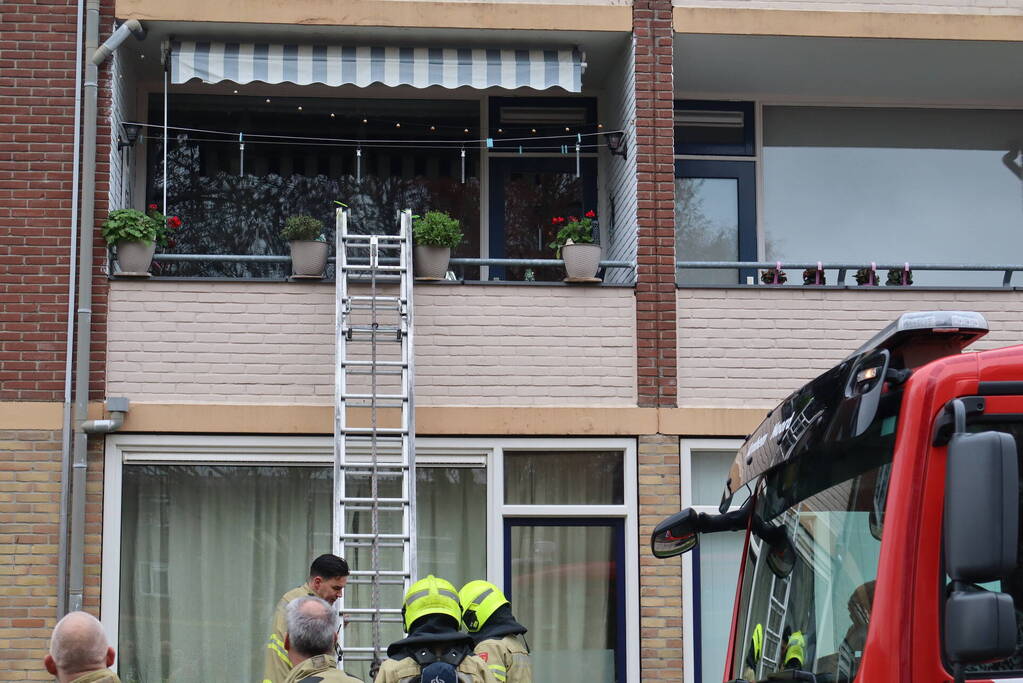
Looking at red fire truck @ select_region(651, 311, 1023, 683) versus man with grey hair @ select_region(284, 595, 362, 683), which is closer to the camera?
red fire truck @ select_region(651, 311, 1023, 683)

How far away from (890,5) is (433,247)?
4298 millimetres

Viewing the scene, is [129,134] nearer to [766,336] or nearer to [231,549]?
[231,549]

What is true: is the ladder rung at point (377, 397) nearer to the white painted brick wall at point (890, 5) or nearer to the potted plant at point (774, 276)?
the potted plant at point (774, 276)

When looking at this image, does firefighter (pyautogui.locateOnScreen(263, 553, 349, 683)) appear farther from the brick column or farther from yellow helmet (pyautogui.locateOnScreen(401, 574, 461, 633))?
the brick column

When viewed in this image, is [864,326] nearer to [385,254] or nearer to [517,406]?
[517,406]

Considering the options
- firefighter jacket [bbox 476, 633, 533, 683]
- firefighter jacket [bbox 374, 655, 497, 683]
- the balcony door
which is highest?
the balcony door

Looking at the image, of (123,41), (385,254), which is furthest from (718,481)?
(123,41)

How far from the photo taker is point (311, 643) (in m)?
4.94

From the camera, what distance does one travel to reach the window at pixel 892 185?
12.4 m

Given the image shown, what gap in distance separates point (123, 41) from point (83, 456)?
3216mm

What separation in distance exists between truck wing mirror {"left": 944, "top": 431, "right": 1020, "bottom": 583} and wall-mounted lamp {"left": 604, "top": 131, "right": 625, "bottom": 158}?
299 inches

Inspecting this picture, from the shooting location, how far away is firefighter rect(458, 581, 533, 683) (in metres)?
6.24

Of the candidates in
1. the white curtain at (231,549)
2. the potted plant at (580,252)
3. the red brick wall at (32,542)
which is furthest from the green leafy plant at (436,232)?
the red brick wall at (32,542)

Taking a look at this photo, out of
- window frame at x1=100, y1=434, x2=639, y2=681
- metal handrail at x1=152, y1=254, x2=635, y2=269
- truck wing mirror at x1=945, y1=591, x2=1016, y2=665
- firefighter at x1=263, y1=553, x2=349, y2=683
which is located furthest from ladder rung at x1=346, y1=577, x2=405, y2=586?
truck wing mirror at x1=945, y1=591, x2=1016, y2=665
